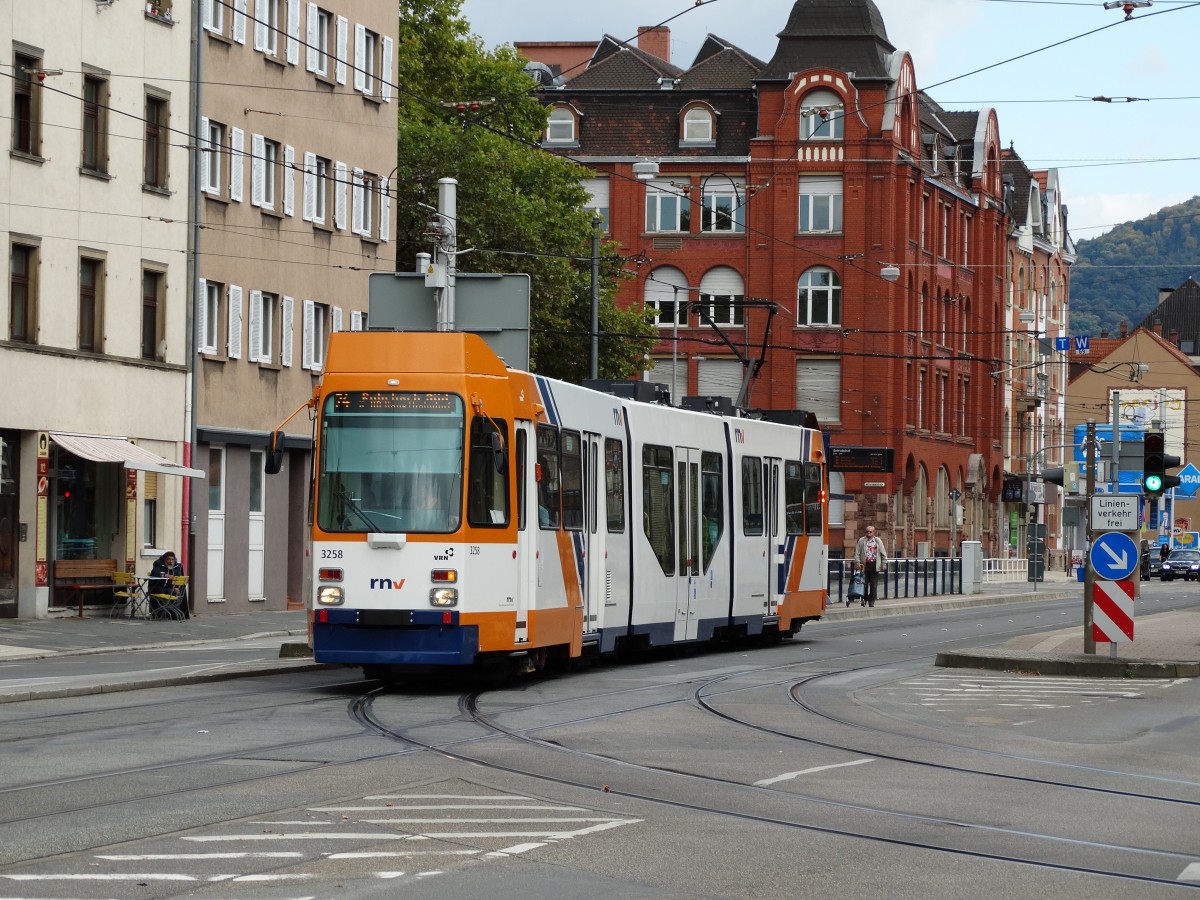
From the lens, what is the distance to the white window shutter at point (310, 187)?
46.5 meters

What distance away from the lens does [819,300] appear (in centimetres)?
7788

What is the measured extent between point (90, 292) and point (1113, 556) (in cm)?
2048

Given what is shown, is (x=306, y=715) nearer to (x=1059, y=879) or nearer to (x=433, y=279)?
(x=1059, y=879)

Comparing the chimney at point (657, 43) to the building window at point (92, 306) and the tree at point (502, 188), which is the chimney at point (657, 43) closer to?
the tree at point (502, 188)

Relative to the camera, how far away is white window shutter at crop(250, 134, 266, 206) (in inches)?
1735

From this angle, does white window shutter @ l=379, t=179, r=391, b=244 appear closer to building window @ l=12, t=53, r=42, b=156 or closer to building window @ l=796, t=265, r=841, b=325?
building window @ l=12, t=53, r=42, b=156

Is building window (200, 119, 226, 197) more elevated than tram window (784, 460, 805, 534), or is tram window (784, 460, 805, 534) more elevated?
building window (200, 119, 226, 197)

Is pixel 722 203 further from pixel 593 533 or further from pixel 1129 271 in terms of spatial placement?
pixel 1129 271

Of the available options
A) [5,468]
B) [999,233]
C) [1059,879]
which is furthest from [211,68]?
[999,233]

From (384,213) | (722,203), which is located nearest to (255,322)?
(384,213)

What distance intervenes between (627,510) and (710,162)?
55.4 meters

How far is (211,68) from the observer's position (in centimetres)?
4231

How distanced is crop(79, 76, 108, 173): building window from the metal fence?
2168 cm

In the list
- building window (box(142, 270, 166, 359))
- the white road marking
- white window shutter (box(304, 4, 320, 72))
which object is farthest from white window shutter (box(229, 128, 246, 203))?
the white road marking
